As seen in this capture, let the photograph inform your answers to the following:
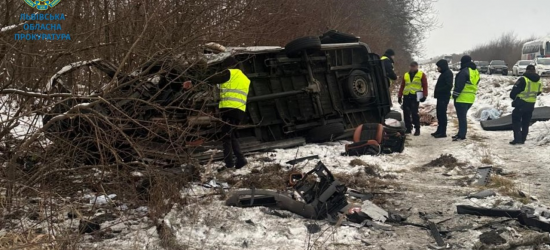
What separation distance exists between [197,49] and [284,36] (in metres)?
7.98

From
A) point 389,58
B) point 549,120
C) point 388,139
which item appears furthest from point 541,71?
point 388,139

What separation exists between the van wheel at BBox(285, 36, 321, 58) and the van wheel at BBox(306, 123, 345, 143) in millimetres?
1417

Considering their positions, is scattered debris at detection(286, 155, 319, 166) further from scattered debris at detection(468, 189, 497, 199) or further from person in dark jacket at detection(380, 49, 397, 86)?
person in dark jacket at detection(380, 49, 397, 86)

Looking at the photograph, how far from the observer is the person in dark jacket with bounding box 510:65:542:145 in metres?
8.23

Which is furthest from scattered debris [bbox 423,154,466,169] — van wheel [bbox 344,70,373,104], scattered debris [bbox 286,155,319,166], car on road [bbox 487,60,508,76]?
car on road [bbox 487,60,508,76]

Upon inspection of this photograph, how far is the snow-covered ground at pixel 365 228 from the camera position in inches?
147

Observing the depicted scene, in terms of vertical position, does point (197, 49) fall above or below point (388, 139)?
above

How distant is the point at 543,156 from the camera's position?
7141 mm

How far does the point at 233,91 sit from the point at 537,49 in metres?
34.7

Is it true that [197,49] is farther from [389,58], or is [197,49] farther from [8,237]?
[389,58]

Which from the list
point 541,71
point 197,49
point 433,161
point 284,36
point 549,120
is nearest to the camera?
point 197,49

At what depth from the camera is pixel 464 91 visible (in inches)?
345

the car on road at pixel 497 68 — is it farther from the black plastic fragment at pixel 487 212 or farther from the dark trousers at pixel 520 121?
the black plastic fragment at pixel 487 212

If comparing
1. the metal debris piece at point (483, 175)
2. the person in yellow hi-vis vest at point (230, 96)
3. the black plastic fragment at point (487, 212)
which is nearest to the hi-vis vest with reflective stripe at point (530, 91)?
the metal debris piece at point (483, 175)
